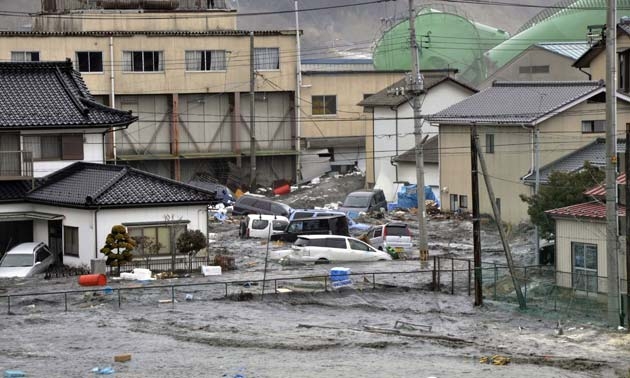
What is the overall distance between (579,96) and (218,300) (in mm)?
20003

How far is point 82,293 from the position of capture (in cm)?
3175

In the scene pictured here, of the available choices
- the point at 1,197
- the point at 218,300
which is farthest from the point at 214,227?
the point at 218,300

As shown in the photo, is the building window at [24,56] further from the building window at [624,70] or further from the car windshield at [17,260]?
the building window at [624,70]

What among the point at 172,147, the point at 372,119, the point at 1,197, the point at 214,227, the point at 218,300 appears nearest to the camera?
the point at 218,300

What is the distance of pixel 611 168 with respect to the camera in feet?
88.7

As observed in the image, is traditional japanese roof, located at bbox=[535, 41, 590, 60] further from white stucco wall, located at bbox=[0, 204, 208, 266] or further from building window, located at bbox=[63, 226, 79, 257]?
building window, located at bbox=[63, 226, 79, 257]

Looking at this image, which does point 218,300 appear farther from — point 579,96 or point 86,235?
point 579,96

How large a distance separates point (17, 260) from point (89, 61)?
28.9 meters

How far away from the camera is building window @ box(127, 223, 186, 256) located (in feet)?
121

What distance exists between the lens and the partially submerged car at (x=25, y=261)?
116 ft

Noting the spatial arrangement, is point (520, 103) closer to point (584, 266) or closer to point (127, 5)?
point (584, 266)

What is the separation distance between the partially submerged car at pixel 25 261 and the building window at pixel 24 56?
26.8m

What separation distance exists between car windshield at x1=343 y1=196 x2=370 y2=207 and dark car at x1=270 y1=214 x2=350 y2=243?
8717 mm

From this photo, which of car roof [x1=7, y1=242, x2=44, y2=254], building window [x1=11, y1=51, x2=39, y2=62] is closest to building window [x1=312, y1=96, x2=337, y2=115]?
building window [x1=11, y1=51, x2=39, y2=62]
